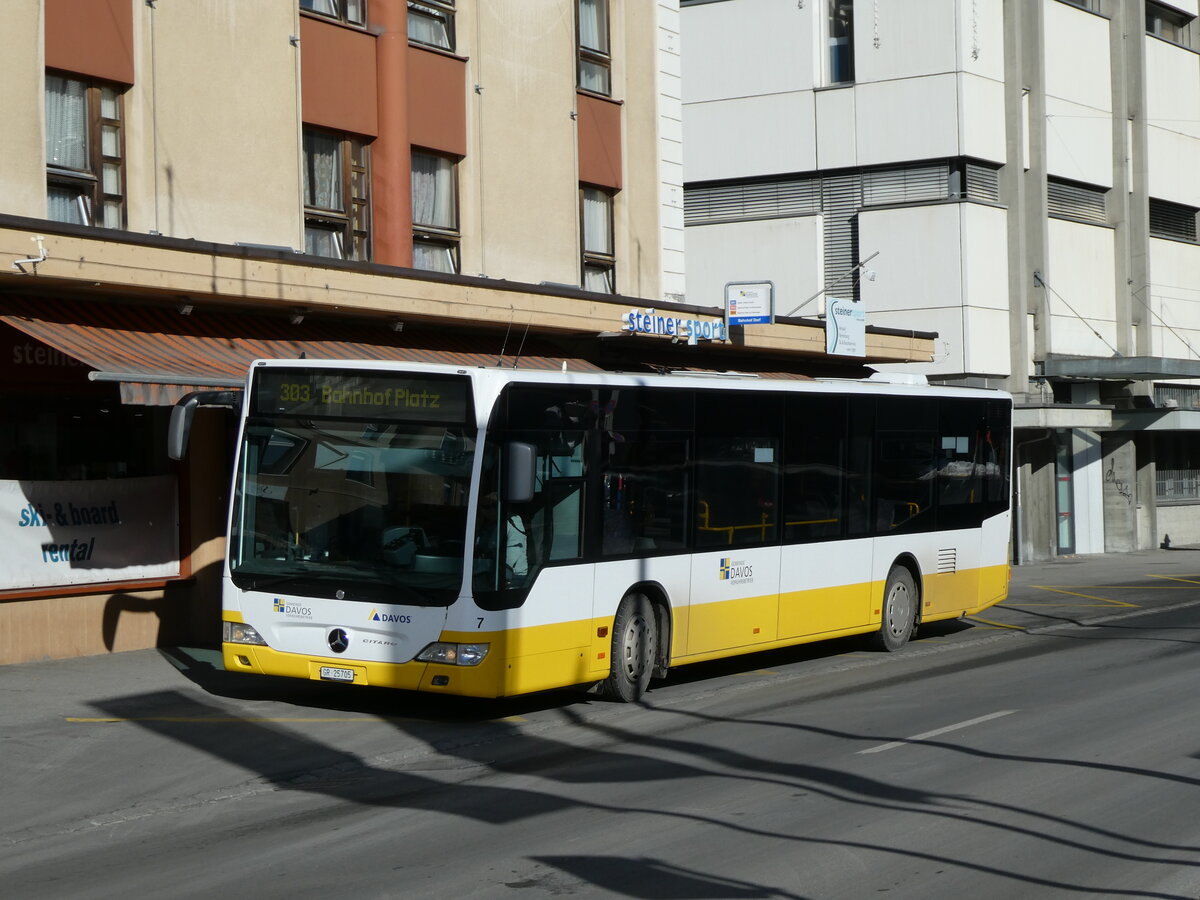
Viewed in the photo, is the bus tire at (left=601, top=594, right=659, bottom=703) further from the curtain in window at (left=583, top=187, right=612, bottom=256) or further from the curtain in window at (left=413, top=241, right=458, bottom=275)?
the curtain in window at (left=583, top=187, right=612, bottom=256)

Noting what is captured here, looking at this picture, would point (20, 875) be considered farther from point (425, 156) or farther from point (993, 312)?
point (993, 312)

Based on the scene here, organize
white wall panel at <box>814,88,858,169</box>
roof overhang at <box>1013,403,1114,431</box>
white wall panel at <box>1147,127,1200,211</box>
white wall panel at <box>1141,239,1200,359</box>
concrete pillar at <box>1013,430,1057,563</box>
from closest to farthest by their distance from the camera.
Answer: roof overhang at <box>1013,403,1114,431</box>, concrete pillar at <box>1013,430,1057,563</box>, white wall panel at <box>814,88,858,169</box>, white wall panel at <box>1141,239,1200,359</box>, white wall panel at <box>1147,127,1200,211</box>

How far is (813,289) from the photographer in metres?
33.7

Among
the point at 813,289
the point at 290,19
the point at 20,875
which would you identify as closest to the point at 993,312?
the point at 813,289

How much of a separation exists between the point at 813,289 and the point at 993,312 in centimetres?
396

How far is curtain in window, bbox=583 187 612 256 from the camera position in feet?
74.6

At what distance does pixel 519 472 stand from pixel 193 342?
5.68 meters

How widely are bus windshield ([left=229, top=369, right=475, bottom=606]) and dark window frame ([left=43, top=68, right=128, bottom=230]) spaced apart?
15.1 ft

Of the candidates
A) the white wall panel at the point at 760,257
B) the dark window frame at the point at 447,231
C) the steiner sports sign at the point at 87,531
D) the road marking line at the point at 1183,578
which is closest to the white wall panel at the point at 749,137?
the white wall panel at the point at 760,257

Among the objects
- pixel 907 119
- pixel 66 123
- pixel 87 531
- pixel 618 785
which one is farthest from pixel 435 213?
pixel 907 119

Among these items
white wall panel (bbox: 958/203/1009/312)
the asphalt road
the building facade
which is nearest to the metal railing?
white wall panel (bbox: 958/203/1009/312)

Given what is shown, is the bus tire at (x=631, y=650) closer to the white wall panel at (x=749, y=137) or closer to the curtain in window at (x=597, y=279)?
the curtain in window at (x=597, y=279)

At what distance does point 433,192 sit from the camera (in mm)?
20109

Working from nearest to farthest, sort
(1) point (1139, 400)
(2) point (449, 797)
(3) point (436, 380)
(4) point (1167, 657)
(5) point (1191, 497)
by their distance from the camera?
(2) point (449, 797)
(3) point (436, 380)
(4) point (1167, 657)
(1) point (1139, 400)
(5) point (1191, 497)
